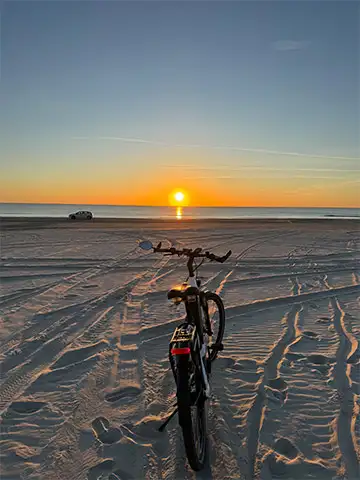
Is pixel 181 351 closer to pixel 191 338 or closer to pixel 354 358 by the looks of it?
pixel 191 338

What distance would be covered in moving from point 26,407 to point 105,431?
3.23 feet

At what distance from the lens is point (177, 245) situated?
17.5m

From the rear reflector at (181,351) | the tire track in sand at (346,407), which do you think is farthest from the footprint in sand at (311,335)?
the rear reflector at (181,351)

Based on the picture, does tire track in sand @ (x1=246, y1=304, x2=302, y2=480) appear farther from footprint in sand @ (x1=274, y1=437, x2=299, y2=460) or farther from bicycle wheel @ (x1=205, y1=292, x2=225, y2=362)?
bicycle wheel @ (x1=205, y1=292, x2=225, y2=362)

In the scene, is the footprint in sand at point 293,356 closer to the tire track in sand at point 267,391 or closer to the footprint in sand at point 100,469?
the tire track in sand at point 267,391

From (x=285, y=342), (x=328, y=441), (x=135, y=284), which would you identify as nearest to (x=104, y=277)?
(x=135, y=284)

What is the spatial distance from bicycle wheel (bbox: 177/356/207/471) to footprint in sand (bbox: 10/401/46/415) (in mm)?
1776

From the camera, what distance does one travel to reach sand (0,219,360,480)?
10.9 feet

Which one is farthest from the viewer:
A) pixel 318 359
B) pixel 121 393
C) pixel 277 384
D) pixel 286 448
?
pixel 318 359

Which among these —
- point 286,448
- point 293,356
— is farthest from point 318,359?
point 286,448

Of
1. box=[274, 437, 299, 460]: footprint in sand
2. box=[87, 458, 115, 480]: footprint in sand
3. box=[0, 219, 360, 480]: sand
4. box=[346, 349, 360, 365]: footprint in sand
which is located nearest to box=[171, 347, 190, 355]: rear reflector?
box=[0, 219, 360, 480]: sand

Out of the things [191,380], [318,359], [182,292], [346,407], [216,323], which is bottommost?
[346,407]

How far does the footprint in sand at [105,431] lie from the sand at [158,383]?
2 centimetres

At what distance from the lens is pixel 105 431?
3.67 meters
